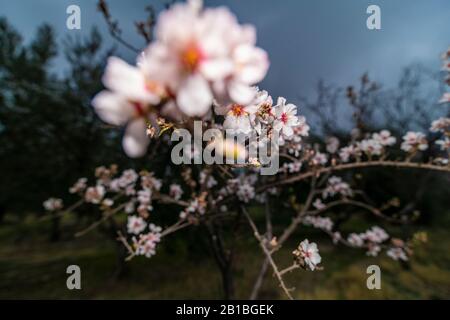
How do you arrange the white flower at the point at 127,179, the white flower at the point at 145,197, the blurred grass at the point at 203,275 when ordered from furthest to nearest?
the blurred grass at the point at 203,275
the white flower at the point at 127,179
the white flower at the point at 145,197

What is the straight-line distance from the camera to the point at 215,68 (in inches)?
20.7

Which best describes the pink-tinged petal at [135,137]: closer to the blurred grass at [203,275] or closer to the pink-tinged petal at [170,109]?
the pink-tinged petal at [170,109]

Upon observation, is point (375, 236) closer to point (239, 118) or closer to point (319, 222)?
point (319, 222)

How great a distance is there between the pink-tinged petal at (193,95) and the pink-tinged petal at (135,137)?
9cm

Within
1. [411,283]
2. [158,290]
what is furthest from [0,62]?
[411,283]

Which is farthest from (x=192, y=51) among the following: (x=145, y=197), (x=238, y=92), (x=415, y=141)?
(x=145, y=197)

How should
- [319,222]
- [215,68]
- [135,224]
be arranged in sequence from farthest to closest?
[319,222] < [135,224] < [215,68]

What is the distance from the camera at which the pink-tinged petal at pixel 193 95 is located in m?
0.52

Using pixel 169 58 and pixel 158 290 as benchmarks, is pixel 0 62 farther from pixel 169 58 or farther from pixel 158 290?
pixel 169 58

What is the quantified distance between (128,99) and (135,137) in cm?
7

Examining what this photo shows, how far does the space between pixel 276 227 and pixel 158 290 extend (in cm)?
513

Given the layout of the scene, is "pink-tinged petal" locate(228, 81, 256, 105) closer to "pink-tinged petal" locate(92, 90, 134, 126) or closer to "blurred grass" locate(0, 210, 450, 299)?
"pink-tinged petal" locate(92, 90, 134, 126)

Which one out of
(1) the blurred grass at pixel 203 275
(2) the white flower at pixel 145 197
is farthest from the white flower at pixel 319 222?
(2) the white flower at pixel 145 197

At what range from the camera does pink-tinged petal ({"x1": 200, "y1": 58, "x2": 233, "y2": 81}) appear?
525 mm
